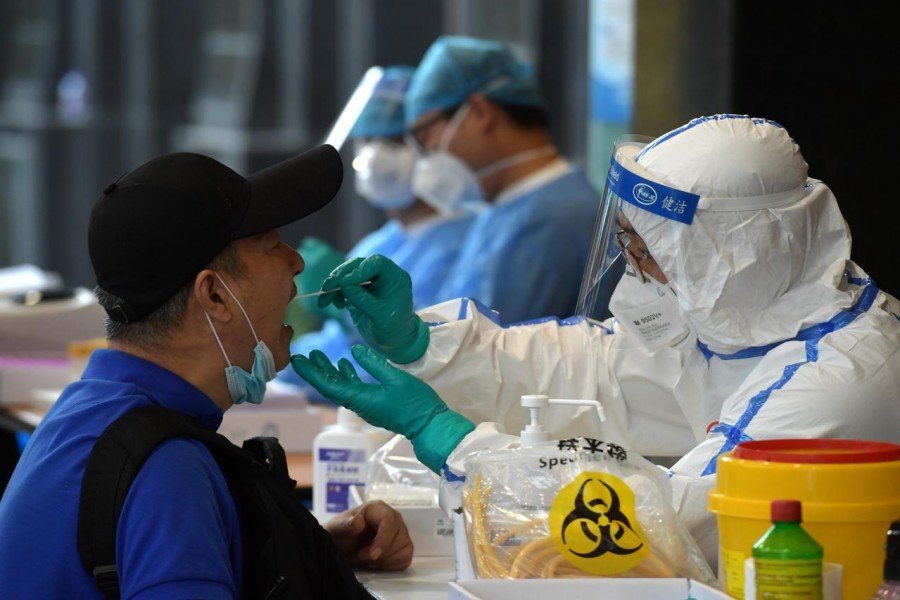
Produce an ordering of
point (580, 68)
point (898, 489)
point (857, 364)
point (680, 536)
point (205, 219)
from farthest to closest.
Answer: point (580, 68) → point (857, 364) → point (205, 219) → point (680, 536) → point (898, 489)

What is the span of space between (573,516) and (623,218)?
2.22ft

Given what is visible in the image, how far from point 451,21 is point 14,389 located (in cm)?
370

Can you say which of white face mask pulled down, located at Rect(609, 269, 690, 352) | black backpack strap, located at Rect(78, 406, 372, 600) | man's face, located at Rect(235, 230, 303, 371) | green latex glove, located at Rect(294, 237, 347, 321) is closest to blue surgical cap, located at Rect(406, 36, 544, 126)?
green latex glove, located at Rect(294, 237, 347, 321)

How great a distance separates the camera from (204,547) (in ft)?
4.88

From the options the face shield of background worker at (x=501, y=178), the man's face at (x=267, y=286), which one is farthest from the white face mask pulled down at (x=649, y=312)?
the face shield of background worker at (x=501, y=178)

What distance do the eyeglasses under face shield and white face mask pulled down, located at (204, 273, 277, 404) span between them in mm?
594

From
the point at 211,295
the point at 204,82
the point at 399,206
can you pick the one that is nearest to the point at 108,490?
the point at 211,295

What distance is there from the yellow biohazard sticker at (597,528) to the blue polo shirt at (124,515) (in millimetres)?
397

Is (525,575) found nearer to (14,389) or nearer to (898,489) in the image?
(898,489)

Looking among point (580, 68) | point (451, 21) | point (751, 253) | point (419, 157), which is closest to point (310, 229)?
point (451, 21)

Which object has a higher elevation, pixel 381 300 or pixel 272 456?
pixel 381 300

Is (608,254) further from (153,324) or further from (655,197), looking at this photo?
(153,324)

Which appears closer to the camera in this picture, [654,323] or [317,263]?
[654,323]

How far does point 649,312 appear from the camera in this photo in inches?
84.1
